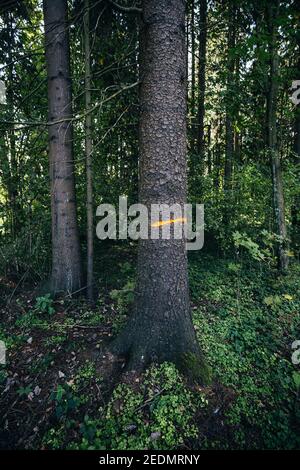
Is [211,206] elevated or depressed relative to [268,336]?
elevated

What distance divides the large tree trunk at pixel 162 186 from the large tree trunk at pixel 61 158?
1.84 m

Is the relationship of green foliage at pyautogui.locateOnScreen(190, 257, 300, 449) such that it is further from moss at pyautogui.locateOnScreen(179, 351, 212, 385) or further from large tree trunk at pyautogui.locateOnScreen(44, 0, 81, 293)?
large tree trunk at pyautogui.locateOnScreen(44, 0, 81, 293)

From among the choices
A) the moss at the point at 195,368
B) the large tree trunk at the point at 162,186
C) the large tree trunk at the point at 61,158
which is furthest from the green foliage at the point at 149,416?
the large tree trunk at the point at 61,158

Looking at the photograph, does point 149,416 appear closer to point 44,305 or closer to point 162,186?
point 44,305

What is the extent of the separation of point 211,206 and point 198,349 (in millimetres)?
3417

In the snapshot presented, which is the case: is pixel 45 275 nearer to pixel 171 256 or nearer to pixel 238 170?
pixel 171 256

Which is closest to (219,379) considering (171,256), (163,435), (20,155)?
(163,435)

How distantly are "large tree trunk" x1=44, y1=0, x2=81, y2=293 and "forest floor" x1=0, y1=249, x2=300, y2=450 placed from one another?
56 centimetres

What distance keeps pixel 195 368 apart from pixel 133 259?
327 centimetres

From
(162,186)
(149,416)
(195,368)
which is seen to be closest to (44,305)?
(149,416)

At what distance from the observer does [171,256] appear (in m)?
3.21

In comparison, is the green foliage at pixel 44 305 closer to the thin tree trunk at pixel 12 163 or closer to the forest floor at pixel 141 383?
the forest floor at pixel 141 383
